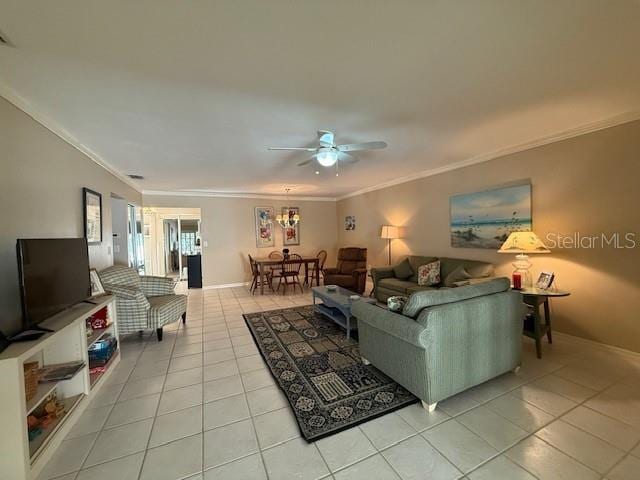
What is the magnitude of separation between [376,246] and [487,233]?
268cm

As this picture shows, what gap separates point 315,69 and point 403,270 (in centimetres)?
376

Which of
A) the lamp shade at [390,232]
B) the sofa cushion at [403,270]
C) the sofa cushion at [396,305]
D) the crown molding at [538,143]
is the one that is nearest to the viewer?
the sofa cushion at [396,305]

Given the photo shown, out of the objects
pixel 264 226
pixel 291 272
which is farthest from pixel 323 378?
pixel 264 226

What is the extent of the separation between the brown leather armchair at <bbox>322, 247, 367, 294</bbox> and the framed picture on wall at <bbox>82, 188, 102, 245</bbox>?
3.63 m

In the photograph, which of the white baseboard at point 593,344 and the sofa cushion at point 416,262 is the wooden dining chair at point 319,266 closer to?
the sofa cushion at point 416,262

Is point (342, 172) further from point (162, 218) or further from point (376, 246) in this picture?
point (162, 218)

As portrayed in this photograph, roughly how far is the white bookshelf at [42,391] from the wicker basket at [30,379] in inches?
1.2

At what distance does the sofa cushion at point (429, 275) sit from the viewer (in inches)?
161

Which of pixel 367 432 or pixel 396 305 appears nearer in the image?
pixel 367 432

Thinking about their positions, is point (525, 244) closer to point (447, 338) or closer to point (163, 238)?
point (447, 338)

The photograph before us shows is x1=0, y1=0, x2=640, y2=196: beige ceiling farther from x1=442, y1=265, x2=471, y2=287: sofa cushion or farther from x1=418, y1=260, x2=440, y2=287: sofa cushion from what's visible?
x1=418, y1=260, x2=440, y2=287: sofa cushion

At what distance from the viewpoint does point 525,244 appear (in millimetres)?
2824

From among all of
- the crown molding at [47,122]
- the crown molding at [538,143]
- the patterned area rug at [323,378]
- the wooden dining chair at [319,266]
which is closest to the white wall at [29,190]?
the crown molding at [47,122]

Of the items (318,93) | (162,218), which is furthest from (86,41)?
(162,218)
